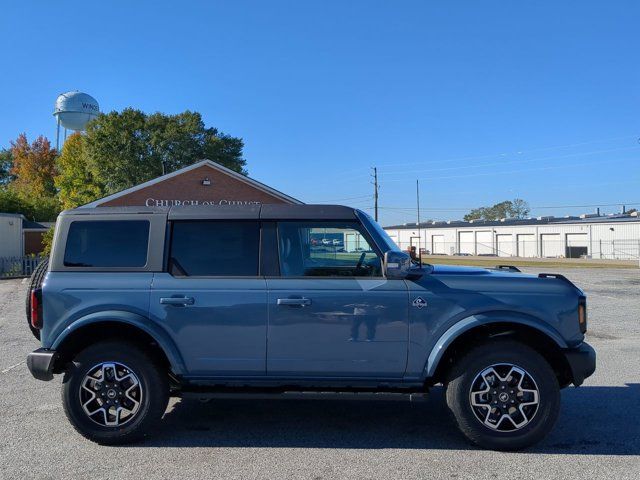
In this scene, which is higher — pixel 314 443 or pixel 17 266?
pixel 17 266

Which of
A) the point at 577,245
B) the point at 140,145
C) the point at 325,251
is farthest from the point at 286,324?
the point at 577,245

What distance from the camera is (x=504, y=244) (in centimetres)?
6756

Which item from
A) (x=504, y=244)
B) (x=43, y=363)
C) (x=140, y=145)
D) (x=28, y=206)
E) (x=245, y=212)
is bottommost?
(x=43, y=363)

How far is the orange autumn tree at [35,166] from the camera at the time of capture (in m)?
72.5

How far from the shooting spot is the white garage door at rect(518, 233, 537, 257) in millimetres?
63438

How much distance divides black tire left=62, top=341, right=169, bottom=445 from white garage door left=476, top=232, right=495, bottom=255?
Result: 221 feet

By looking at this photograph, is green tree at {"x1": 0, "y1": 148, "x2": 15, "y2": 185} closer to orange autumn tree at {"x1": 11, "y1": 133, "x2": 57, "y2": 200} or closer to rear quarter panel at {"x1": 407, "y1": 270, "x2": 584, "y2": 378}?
orange autumn tree at {"x1": 11, "y1": 133, "x2": 57, "y2": 200}

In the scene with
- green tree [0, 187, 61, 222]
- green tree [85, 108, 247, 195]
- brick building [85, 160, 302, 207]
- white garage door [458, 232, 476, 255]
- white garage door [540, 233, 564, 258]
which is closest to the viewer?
brick building [85, 160, 302, 207]

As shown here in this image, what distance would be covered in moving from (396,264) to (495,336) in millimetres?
1062

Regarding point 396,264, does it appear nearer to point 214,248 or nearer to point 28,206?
point 214,248

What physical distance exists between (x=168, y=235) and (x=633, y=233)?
57884 mm

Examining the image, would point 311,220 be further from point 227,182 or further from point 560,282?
point 227,182

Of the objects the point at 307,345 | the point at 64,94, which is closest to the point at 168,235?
the point at 307,345

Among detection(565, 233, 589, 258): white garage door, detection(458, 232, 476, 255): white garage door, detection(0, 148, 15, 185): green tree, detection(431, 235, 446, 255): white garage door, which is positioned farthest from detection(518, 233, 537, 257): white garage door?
detection(0, 148, 15, 185): green tree
